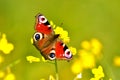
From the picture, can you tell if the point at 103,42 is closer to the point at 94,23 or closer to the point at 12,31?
the point at 94,23

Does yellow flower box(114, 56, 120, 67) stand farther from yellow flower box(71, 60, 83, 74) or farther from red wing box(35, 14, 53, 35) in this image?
red wing box(35, 14, 53, 35)

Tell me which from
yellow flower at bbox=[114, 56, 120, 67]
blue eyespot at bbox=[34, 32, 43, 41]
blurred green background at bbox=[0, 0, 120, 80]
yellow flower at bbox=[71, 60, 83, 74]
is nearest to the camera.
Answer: blue eyespot at bbox=[34, 32, 43, 41]

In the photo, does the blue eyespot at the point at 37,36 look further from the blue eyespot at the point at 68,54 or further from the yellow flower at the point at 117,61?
the yellow flower at the point at 117,61

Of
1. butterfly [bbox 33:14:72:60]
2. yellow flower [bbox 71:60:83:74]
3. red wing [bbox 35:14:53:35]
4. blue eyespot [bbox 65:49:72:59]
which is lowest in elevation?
yellow flower [bbox 71:60:83:74]

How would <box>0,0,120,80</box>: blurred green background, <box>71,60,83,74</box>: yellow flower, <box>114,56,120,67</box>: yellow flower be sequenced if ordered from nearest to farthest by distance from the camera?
<box>71,60,83,74</box>: yellow flower, <box>114,56,120,67</box>: yellow flower, <box>0,0,120,80</box>: blurred green background

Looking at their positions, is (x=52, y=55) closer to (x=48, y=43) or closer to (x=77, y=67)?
(x=48, y=43)

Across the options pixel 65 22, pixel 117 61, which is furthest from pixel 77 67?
pixel 65 22

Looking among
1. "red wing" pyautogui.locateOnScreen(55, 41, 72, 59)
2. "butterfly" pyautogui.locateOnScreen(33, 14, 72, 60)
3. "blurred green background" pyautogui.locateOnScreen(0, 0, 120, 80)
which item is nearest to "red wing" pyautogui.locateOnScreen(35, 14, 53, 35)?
"butterfly" pyautogui.locateOnScreen(33, 14, 72, 60)
